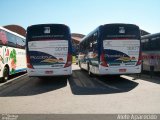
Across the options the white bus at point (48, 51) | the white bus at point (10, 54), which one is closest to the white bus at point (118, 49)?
the white bus at point (48, 51)

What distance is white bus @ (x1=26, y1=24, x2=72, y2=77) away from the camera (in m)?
14.5

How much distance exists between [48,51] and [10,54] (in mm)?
4276

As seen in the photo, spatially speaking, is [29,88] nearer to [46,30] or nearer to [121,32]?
[46,30]

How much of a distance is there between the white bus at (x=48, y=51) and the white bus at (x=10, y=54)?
7.06 feet

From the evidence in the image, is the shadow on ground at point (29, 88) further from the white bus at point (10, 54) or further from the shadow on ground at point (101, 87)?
the white bus at point (10, 54)

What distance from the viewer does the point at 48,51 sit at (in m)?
14.5

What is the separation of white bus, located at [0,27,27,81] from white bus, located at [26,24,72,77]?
7.06 ft

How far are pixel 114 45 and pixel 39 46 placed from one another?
3946mm

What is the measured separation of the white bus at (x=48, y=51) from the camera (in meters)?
14.5

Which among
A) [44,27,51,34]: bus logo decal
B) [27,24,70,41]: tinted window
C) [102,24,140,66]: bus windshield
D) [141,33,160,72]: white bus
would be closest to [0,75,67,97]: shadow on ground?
[27,24,70,41]: tinted window

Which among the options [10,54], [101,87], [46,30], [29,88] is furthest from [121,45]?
[10,54]

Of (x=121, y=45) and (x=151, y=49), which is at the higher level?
(x=121, y=45)

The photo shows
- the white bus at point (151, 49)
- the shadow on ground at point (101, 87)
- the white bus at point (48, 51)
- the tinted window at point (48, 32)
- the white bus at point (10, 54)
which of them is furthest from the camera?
the white bus at point (151, 49)

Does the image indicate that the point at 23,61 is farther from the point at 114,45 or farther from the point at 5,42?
the point at 114,45
